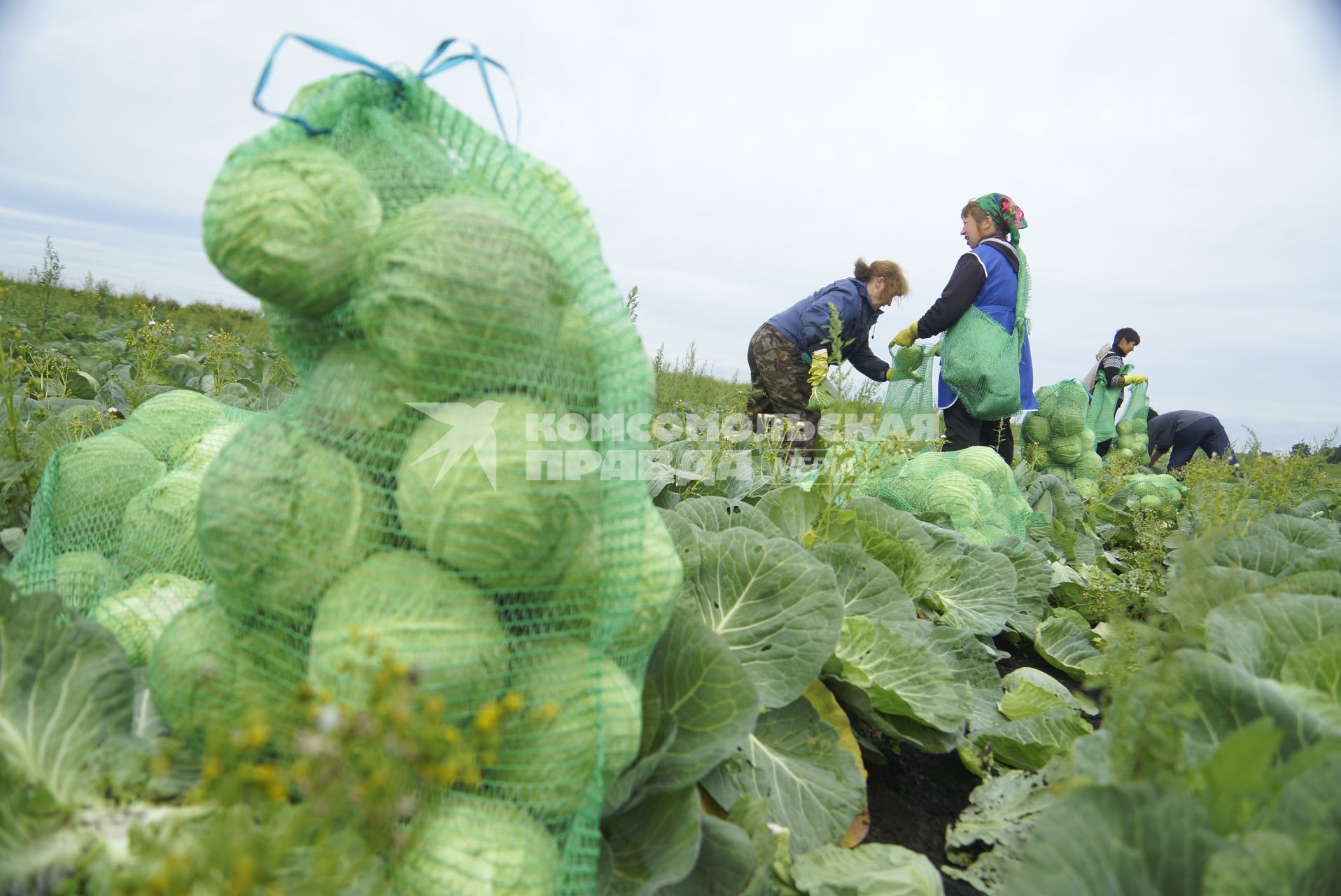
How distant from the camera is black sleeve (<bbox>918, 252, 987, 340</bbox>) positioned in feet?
19.3

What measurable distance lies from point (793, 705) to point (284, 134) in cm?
186

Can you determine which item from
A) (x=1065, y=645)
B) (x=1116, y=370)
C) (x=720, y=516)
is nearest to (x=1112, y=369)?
(x=1116, y=370)

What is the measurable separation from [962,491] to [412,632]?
3.68 metres

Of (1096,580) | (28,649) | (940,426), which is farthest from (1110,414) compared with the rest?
(28,649)

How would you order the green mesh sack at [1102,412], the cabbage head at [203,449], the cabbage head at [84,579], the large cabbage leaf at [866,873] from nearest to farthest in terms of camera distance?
1. the large cabbage leaf at [866,873]
2. the cabbage head at [84,579]
3. the cabbage head at [203,449]
4. the green mesh sack at [1102,412]

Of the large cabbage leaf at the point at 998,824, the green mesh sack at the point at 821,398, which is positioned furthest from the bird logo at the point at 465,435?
the green mesh sack at the point at 821,398

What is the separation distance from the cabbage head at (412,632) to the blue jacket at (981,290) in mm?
5499

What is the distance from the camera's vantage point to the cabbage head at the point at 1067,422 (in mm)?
8258

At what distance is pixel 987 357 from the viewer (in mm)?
5953

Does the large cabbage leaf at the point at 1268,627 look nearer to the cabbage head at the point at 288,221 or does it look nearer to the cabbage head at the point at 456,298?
the cabbage head at the point at 456,298

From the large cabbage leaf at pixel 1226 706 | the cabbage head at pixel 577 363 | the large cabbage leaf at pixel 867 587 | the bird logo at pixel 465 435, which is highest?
the cabbage head at pixel 577 363

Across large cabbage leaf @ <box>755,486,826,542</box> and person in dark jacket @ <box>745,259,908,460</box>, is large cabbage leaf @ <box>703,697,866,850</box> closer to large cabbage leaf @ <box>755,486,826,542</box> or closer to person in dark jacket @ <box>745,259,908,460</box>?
large cabbage leaf @ <box>755,486,826,542</box>

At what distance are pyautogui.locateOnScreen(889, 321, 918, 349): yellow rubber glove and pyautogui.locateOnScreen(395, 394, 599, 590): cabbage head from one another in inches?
217

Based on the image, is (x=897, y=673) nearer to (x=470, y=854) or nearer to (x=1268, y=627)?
(x=1268, y=627)
